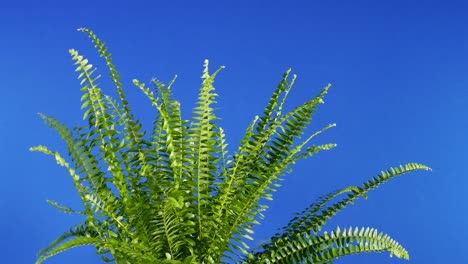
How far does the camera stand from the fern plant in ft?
4.60

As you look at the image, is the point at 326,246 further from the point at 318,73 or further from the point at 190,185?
the point at 318,73

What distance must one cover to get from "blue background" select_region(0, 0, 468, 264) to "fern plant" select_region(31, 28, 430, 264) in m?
1.60

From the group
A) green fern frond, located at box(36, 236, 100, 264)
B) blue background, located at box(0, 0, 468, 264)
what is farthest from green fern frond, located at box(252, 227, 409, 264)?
blue background, located at box(0, 0, 468, 264)

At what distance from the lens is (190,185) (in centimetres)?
144

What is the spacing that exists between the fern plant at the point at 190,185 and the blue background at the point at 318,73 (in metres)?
1.60

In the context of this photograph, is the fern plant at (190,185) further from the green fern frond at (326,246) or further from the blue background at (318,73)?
the blue background at (318,73)

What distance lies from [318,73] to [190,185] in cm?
190

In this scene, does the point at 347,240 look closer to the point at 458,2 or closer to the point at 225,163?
the point at 225,163

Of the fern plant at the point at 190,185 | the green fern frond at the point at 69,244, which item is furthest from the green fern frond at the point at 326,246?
the green fern frond at the point at 69,244

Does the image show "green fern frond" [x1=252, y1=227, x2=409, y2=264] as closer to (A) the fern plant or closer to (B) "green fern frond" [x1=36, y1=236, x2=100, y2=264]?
(A) the fern plant

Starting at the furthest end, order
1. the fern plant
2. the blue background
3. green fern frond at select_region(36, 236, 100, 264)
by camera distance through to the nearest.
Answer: the blue background, the fern plant, green fern frond at select_region(36, 236, 100, 264)

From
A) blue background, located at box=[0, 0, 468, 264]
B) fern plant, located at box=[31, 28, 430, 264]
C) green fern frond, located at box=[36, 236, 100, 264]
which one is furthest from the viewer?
blue background, located at box=[0, 0, 468, 264]

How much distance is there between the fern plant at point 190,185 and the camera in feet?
4.60

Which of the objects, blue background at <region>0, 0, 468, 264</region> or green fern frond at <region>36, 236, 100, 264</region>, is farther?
blue background at <region>0, 0, 468, 264</region>
